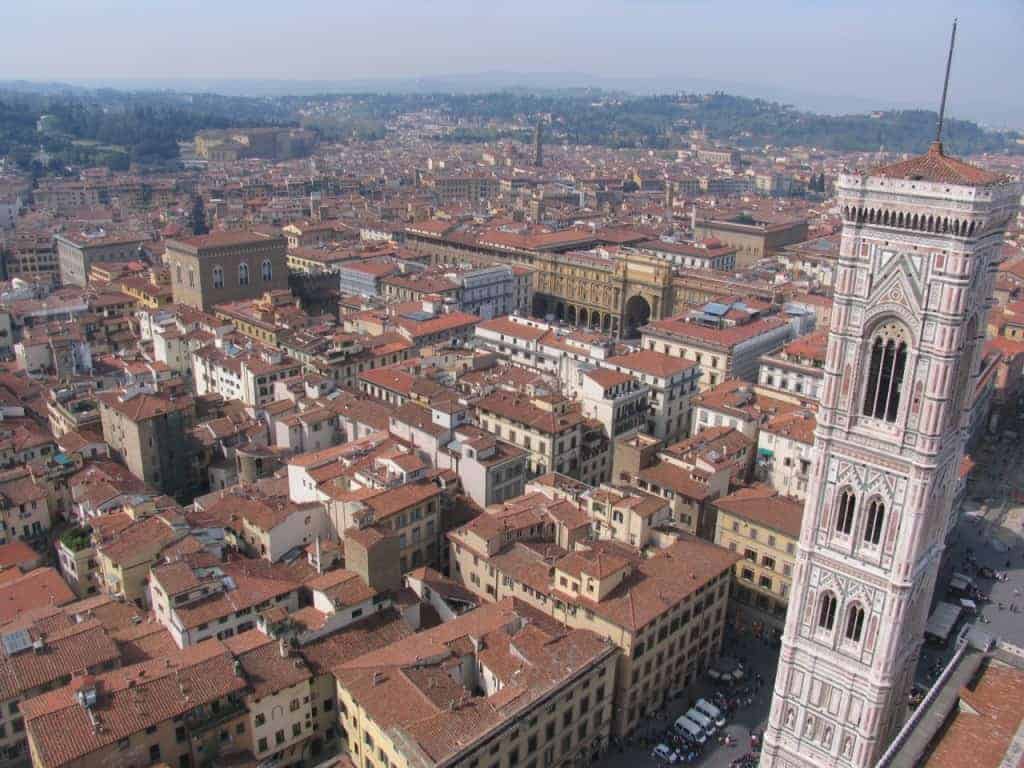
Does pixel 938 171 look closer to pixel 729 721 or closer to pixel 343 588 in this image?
pixel 729 721

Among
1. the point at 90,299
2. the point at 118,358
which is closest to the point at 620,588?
the point at 118,358

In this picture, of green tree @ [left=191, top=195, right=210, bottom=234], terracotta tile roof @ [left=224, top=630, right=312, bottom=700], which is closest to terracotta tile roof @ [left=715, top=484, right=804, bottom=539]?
terracotta tile roof @ [left=224, top=630, right=312, bottom=700]

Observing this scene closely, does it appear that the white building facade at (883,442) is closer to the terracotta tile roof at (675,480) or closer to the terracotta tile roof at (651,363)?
the terracotta tile roof at (675,480)

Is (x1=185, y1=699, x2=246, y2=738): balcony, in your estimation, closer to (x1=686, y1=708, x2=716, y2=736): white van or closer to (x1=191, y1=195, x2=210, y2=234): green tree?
(x1=686, y1=708, x2=716, y2=736): white van

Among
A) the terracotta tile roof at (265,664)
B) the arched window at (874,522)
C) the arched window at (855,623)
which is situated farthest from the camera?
the terracotta tile roof at (265,664)

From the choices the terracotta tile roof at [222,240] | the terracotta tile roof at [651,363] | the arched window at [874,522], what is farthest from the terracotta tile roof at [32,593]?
the terracotta tile roof at [222,240]

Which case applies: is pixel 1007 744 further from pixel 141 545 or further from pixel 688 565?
pixel 141 545

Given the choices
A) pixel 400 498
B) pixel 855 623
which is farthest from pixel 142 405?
pixel 855 623
